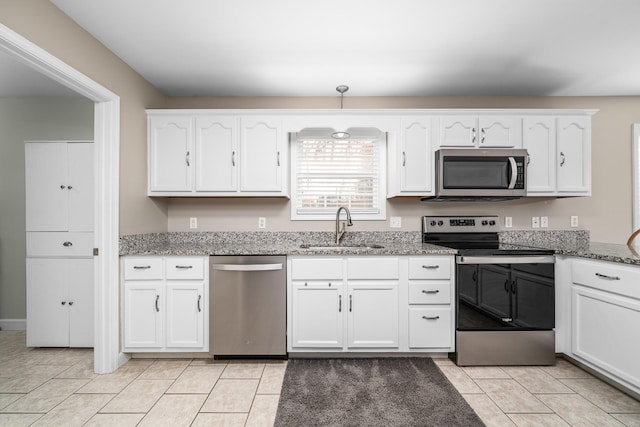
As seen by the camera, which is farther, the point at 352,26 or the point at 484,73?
the point at 484,73

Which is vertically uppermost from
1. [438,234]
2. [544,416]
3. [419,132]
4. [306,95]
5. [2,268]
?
[306,95]

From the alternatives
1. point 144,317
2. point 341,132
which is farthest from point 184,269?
point 341,132

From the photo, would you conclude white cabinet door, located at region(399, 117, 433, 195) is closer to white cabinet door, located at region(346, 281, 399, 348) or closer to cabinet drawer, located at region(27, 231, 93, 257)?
white cabinet door, located at region(346, 281, 399, 348)

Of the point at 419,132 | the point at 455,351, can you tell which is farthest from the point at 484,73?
the point at 455,351

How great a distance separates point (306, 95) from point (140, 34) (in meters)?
1.52

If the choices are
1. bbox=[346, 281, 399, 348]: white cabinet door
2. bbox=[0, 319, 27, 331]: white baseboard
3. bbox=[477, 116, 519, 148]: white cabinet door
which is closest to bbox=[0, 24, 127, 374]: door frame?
bbox=[0, 319, 27, 331]: white baseboard

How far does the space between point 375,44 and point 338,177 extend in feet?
4.29

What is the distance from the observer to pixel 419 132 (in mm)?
2902

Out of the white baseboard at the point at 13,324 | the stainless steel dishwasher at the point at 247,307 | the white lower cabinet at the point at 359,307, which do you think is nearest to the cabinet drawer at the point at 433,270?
the white lower cabinet at the point at 359,307

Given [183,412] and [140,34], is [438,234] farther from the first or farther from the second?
[140,34]

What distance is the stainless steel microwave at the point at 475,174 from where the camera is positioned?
2799mm

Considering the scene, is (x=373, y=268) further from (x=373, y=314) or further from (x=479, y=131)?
(x=479, y=131)

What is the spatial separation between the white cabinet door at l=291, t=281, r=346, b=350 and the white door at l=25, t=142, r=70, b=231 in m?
2.29

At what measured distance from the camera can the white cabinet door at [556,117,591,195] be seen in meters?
2.88
